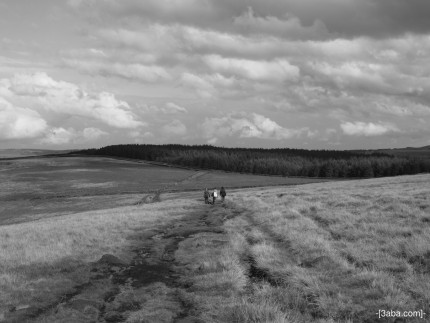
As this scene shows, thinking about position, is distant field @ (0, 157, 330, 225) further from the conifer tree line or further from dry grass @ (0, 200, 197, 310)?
the conifer tree line

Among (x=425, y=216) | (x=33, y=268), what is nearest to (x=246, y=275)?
(x=33, y=268)

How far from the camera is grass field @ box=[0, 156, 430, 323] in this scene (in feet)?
32.9

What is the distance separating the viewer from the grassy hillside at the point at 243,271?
395 inches

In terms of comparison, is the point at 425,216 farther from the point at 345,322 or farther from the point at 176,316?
the point at 176,316

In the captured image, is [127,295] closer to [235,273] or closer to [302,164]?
[235,273]

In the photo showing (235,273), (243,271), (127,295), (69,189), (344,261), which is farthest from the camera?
(69,189)

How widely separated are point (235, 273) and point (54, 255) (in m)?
8.83

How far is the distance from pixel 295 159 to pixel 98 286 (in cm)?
16242

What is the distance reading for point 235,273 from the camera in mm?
13000

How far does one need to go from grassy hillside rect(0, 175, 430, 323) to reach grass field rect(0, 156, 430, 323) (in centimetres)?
4

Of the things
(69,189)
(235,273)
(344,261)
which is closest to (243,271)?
(235,273)

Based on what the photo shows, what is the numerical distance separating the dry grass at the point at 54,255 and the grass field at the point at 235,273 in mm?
51

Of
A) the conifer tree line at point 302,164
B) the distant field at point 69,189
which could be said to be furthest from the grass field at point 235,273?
the conifer tree line at point 302,164

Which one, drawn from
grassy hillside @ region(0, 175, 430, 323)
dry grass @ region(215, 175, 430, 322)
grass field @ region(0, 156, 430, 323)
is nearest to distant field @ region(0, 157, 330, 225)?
grass field @ region(0, 156, 430, 323)
